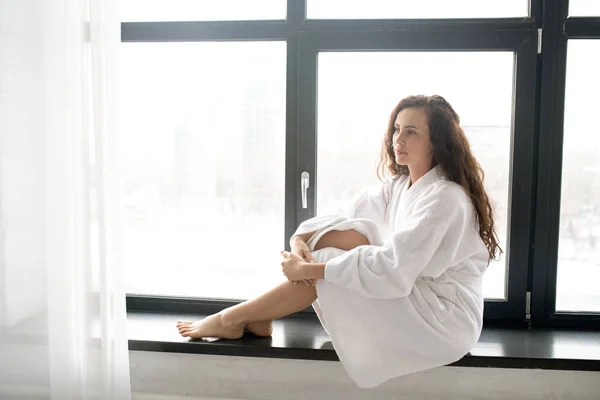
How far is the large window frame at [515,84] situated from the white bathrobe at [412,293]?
1.31ft

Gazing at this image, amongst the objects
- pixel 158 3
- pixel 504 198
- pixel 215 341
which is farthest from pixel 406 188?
pixel 158 3

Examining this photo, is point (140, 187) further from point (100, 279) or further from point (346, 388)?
point (346, 388)

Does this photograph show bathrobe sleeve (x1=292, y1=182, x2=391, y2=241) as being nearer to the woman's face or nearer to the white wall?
the woman's face

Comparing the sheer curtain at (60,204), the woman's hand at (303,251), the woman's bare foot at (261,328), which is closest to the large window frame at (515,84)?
the woman's hand at (303,251)

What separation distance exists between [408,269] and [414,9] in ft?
3.27

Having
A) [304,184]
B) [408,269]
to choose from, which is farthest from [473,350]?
[304,184]

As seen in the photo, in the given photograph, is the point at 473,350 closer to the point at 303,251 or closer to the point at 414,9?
the point at 303,251

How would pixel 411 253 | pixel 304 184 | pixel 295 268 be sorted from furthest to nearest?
pixel 304 184 < pixel 295 268 < pixel 411 253

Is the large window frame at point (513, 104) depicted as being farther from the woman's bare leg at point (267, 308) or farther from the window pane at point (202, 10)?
the woman's bare leg at point (267, 308)

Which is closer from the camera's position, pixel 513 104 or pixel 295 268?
pixel 295 268

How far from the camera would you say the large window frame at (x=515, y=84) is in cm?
195

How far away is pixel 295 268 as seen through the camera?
1705mm

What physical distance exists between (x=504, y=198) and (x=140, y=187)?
1.42m

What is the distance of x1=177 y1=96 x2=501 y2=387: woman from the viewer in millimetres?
1615
